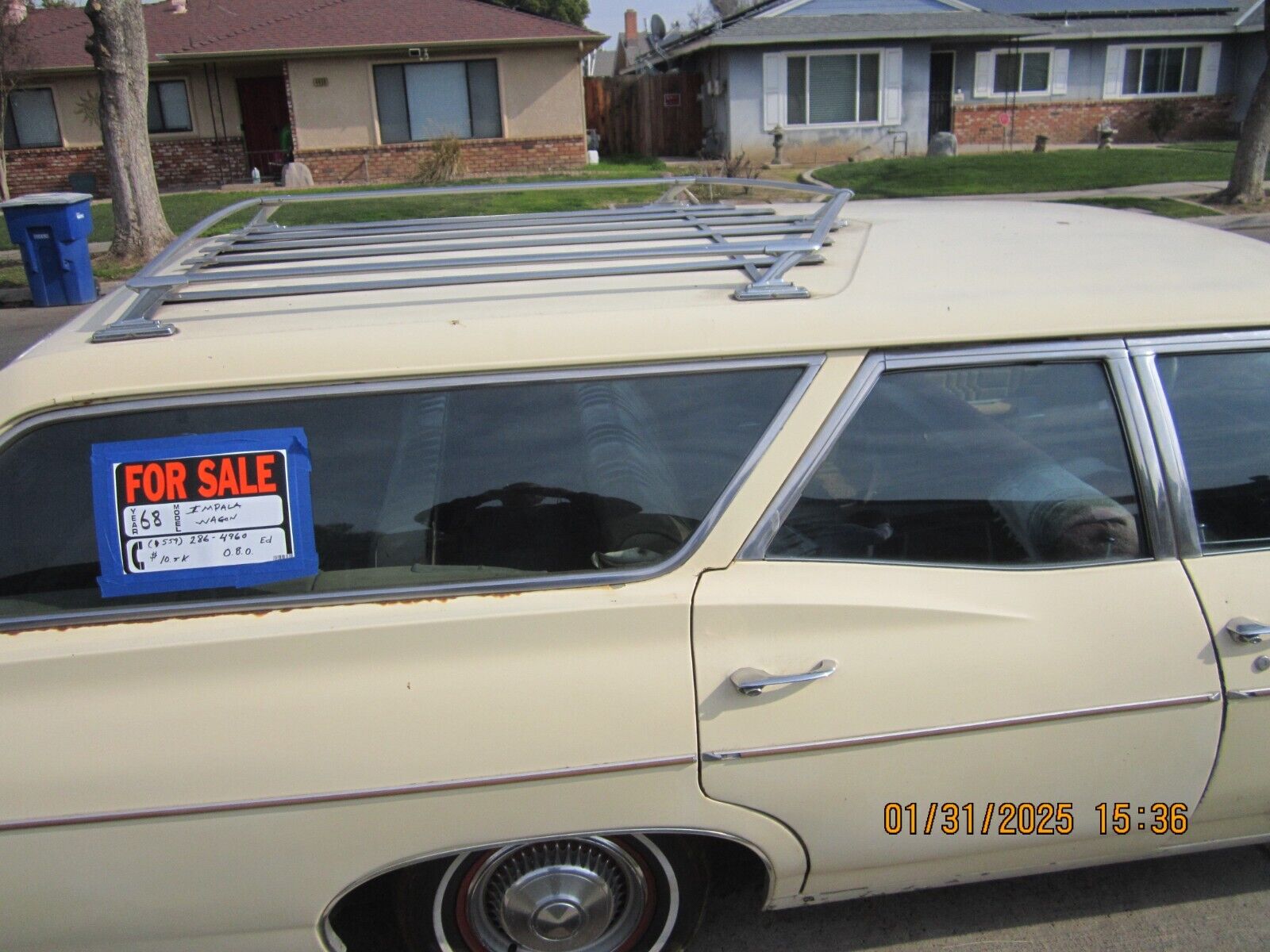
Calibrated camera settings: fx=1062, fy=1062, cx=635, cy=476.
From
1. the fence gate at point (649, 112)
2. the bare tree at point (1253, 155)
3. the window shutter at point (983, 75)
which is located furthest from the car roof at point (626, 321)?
the window shutter at point (983, 75)

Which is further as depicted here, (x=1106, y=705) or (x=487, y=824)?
(x=1106, y=705)

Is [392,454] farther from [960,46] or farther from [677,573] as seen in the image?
[960,46]

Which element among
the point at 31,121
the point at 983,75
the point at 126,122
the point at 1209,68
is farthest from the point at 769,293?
the point at 1209,68

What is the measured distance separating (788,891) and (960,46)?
29.0 metres

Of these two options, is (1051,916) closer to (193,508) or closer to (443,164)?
(193,508)

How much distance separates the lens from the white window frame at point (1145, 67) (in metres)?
29.1

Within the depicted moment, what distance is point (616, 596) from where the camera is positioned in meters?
2.08

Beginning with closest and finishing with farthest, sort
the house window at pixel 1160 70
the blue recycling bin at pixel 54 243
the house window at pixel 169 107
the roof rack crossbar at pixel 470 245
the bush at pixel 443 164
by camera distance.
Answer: the roof rack crossbar at pixel 470 245
the blue recycling bin at pixel 54 243
the bush at pixel 443 164
the house window at pixel 169 107
the house window at pixel 1160 70

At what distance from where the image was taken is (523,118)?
23.7m

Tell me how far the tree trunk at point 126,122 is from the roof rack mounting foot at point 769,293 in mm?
13292

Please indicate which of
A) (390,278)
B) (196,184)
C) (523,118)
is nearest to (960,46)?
(523,118)

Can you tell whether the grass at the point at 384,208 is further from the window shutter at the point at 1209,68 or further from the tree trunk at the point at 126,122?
the window shutter at the point at 1209,68

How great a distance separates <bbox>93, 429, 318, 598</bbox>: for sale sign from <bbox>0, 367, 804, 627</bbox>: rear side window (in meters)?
0.04

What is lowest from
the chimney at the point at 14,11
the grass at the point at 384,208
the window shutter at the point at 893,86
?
the grass at the point at 384,208
